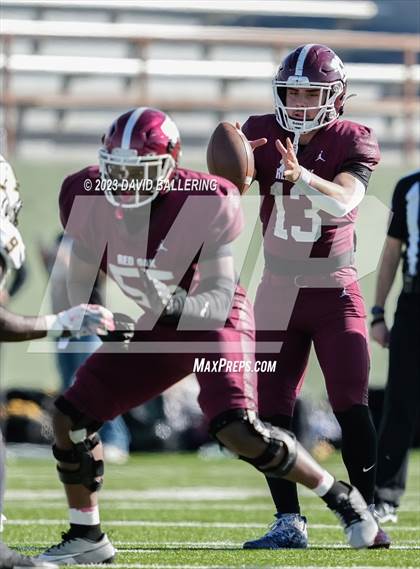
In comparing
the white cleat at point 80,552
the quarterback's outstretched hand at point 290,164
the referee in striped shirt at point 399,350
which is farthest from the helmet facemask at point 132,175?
the referee in striped shirt at point 399,350

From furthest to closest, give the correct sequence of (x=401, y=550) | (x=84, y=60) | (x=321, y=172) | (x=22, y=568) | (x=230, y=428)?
(x=84, y=60) < (x=321, y=172) < (x=401, y=550) < (x=230, y=428) < (x=22, y=568)

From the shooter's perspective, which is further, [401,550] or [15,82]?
[15,82]

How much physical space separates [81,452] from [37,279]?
6.24m

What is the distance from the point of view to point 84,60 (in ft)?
40.9

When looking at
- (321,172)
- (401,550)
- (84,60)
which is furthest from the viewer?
(84,60)

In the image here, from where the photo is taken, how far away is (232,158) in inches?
170

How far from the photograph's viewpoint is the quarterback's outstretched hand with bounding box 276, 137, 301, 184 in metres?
4.19

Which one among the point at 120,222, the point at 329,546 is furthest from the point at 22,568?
the point at 329,546

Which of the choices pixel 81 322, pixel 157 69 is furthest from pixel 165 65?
pixel 81 322

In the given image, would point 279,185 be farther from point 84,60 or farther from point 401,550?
point 84,60

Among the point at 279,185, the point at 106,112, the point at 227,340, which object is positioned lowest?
the point at 106,112

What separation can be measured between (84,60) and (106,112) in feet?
2.65

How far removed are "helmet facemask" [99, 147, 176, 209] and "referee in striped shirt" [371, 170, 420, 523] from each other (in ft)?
5.36

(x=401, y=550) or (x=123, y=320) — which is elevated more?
(x=123, y=320)
